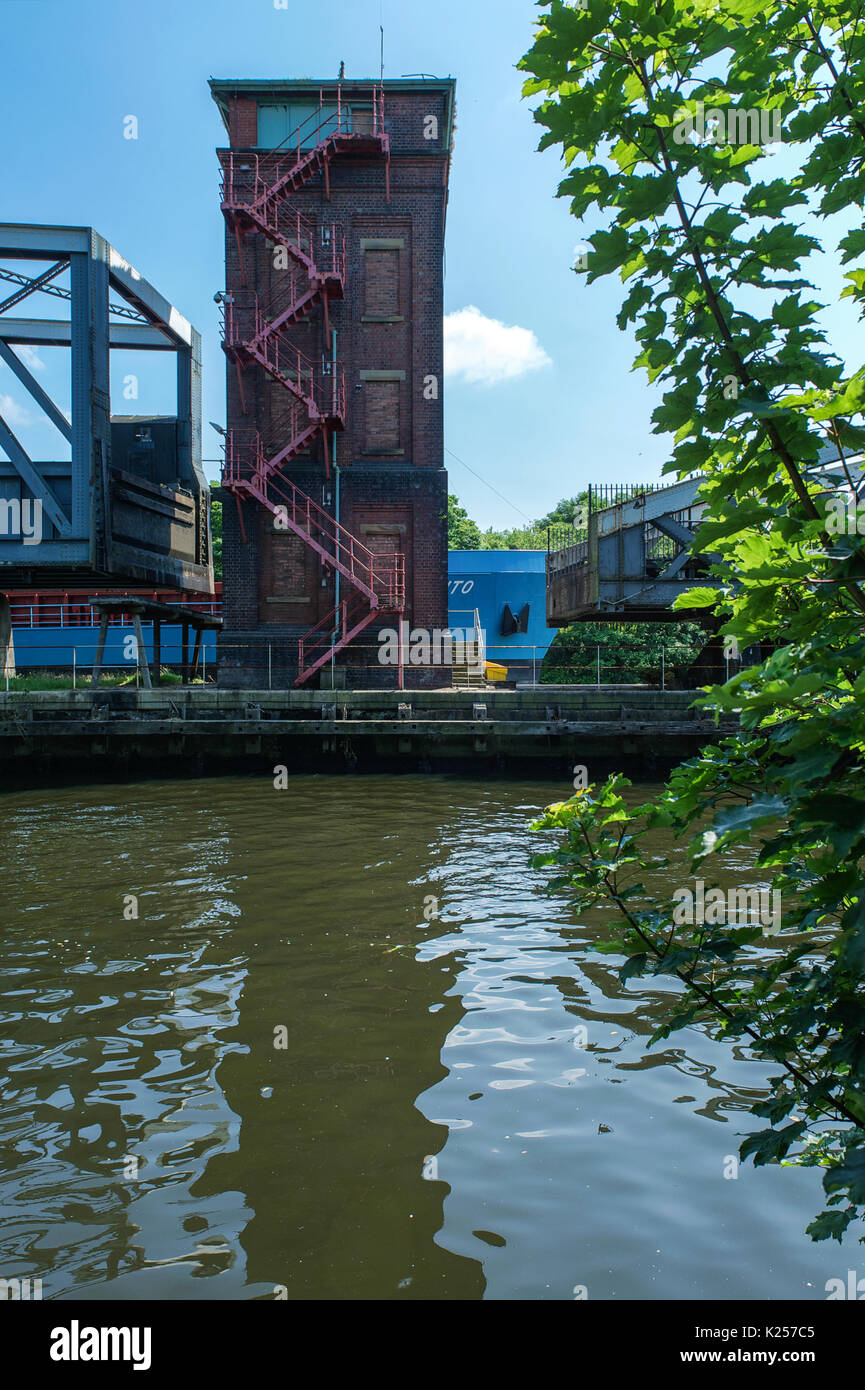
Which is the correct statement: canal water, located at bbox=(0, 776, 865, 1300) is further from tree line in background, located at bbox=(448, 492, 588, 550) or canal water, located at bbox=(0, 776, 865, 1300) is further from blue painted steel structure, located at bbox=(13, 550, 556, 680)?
tree line in background, located at bbox=(448, 492, 588, 550)

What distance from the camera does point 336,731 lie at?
674 inches

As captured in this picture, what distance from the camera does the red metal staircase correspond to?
2138 cm

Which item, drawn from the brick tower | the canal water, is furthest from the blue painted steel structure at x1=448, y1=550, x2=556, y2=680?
the canal water

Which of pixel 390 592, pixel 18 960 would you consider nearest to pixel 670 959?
pixel 18 960

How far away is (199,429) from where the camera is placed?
73.0 feet

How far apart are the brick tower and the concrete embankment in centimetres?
389

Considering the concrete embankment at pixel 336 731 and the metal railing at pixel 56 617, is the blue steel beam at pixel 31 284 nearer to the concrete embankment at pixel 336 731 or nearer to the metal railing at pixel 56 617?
the concrete embankment at pixel 336 731

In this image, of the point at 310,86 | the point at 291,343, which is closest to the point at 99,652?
the point at 291,343

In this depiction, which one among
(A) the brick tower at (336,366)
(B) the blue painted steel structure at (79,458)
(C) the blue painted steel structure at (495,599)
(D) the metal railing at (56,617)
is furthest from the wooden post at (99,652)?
(C) the blue painted steel structure at (495,599)

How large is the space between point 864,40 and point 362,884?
7316mm

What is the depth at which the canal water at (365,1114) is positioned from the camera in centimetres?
298

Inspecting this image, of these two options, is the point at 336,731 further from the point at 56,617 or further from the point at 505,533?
the point at 505,533

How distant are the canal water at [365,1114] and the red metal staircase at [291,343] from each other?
590 inches

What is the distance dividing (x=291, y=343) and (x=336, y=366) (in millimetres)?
1355
